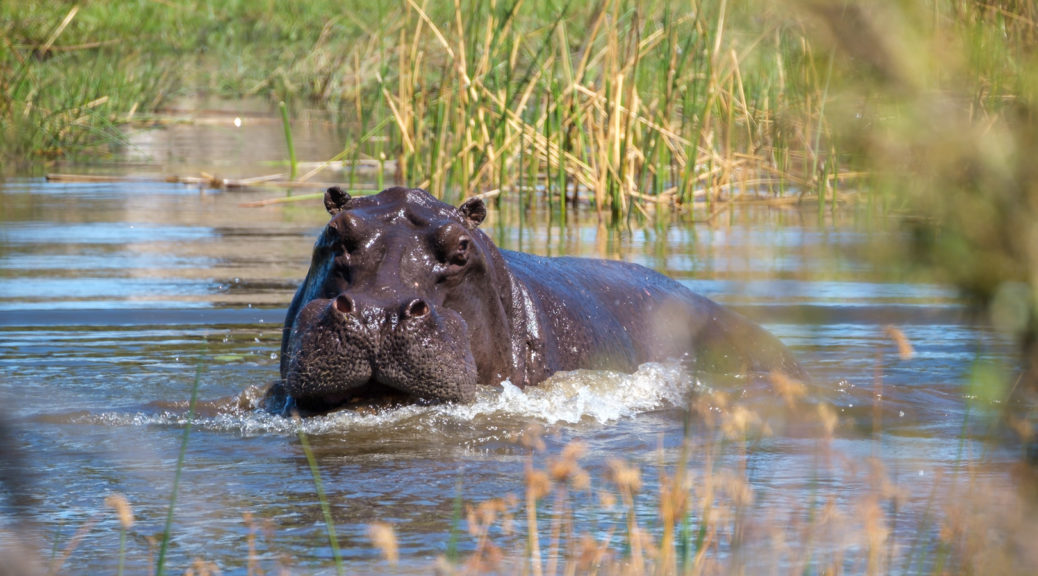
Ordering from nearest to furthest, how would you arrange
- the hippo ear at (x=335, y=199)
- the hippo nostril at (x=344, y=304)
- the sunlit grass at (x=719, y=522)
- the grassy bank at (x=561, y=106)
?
1. the sunlit grass at (x=719, y=522)
2. the hippo nostril at (x=344, y=304)
3. the hippo ear at (x=335, y=199)
4. the grassy bank at (x=561, y=106)

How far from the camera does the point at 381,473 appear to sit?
3.68m

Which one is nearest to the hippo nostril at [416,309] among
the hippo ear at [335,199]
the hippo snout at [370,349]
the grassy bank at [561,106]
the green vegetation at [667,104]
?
the hippo snout at [370,349]

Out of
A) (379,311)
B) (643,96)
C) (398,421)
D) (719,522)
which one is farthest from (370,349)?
(643,96)

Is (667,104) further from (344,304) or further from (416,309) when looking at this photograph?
(344,304)

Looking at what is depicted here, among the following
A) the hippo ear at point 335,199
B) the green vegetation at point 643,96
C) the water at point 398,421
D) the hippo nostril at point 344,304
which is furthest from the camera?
the hippo ear at point 335,199

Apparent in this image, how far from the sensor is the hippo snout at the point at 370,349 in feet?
13.0

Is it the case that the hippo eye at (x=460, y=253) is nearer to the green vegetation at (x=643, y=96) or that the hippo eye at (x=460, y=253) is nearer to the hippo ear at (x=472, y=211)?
the hippo ear at (x=472, y=211)

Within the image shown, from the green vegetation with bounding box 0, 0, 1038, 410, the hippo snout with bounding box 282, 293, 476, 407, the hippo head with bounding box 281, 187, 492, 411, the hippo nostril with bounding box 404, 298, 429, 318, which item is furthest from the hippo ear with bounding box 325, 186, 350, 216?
the green vegetation with bounding box 0, 0, 1038, 410

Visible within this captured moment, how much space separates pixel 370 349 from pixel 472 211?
2.99 ft

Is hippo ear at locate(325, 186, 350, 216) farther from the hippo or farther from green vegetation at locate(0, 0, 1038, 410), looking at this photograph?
green vegetation at locate(0, 0, 1038, 410)

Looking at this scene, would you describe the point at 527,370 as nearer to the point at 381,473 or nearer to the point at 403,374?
the point at 403,374

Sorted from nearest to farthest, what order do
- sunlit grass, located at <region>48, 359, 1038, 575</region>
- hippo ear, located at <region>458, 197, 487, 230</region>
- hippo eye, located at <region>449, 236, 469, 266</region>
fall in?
1. sunlit grass, located at <region>48, 359, 1038, 575</region>
2. hippo eye, located at <region>449, 236, 469, 266</region>
3. hippo ear, located at <region>458, 197, 487, 230</region>

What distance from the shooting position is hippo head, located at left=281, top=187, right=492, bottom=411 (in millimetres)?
4000

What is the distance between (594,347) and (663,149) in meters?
4.20
